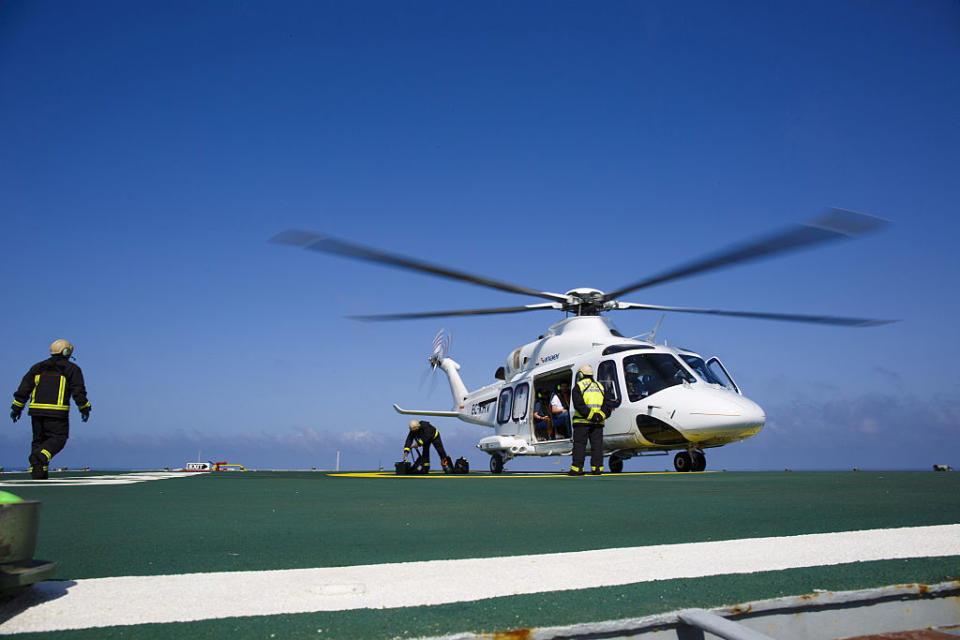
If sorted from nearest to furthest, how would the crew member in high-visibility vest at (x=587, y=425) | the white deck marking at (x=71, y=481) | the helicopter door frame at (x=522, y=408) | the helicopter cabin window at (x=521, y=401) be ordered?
the white deck marking at (x=71, y=481)
the crew member in high-visibility vest at (x=587, y=425)
the helicopter door frame at (x=522, y=408)
the helicopter cabin window at (x=521, y=401)

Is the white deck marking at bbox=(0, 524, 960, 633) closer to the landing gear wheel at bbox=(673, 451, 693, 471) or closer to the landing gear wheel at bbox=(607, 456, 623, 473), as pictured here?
the landing gear wheel at bbox=(673, 451, 693, 471)

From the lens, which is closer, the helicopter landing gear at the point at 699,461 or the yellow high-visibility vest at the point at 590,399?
the yellow high-visibility vest at the point at 590,399

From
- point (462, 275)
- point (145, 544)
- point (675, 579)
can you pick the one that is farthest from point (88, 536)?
point (462, 275)

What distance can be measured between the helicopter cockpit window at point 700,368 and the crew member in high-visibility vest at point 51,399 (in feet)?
33.3

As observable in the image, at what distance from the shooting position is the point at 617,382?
1227 cm

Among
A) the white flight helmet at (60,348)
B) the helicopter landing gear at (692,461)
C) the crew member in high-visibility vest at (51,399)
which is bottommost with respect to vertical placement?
the helicopter landing gear at (692,461)

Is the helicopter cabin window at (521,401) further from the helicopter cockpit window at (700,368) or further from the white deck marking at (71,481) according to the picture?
the white deck marking at (71,481)

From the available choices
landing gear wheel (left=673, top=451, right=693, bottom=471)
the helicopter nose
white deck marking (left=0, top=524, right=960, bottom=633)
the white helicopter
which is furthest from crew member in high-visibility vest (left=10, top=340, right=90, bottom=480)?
A: landing gear wheel (left=673, top=451, right=693, bottom=471)

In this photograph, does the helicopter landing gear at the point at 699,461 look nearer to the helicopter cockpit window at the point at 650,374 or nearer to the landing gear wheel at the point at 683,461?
the landing gear wheel at the point at 683,461

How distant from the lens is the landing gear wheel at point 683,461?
12.4 meters

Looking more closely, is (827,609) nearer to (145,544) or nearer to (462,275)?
(145,544)

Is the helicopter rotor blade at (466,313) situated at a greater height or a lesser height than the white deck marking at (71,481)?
greater

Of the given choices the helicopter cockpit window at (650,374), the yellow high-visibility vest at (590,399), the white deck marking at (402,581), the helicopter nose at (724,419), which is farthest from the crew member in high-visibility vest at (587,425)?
the white deck marking at (402,581)

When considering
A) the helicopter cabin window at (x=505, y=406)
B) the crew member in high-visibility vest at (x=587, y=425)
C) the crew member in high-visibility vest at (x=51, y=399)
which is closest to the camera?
the crew member in high-visibility vest at (x=51, y=399)
